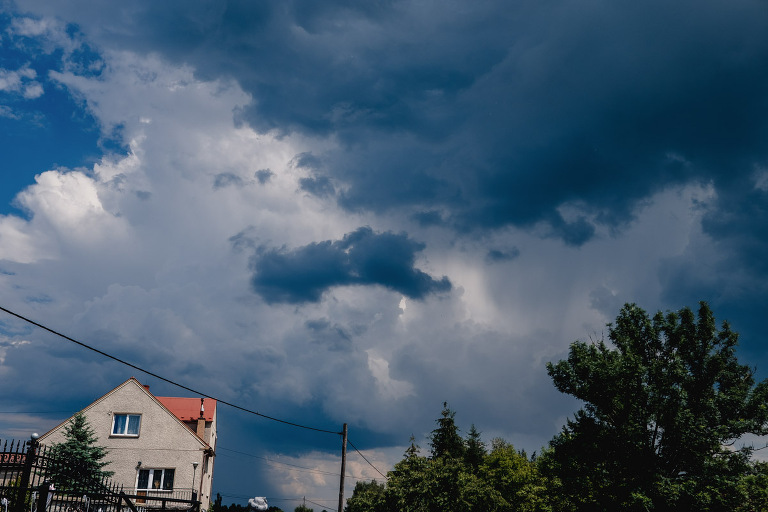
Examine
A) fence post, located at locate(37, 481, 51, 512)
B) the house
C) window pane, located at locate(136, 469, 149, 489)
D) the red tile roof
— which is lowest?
fence post, located at locate(37, 481, 51, 512)

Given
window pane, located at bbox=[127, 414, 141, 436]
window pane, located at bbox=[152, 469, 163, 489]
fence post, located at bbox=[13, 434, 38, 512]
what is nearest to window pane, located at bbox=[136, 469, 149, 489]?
window pane, located at bbox=[152, 469, 163, 489]

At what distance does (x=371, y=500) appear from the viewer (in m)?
43.0

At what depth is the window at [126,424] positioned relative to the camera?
42.0 meters

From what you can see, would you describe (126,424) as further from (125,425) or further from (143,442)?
(143,442)

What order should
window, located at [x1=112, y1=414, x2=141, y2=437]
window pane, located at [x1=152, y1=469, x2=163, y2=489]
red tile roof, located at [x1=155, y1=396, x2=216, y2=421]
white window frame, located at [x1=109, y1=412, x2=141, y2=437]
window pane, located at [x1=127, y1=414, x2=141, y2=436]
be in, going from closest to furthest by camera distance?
1. window pane, located at [x1=152, y1=469, x2=163, y2=489]
2. white window frame, located at [x1=109, y1=412, x2=141, y2=437]
3. window, located at [x1=112, y1=414, x2=141, y2=437]
4. window pane, located at [x1=127, y1=414, x2=141, y2=436]
5. red tile roof, located at [x1=155, y1=396, x2=216, y2=421]

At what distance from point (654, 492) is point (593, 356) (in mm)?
8040

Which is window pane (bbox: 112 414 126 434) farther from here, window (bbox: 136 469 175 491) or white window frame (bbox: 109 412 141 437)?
window (bbox: 136 469 175 491)

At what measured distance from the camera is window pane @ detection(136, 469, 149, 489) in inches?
1597

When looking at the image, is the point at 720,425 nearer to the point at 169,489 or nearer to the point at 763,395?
the point at 763,395

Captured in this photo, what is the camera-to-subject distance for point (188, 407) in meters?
53.4

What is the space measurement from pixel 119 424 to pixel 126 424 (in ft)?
1.77

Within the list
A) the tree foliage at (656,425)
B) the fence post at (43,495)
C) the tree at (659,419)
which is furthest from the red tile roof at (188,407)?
the fence post at (43,495)

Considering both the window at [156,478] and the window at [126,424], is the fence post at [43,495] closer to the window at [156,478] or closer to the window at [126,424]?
the window at [156,478]

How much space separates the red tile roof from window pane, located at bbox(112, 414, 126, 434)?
30.1 feet
